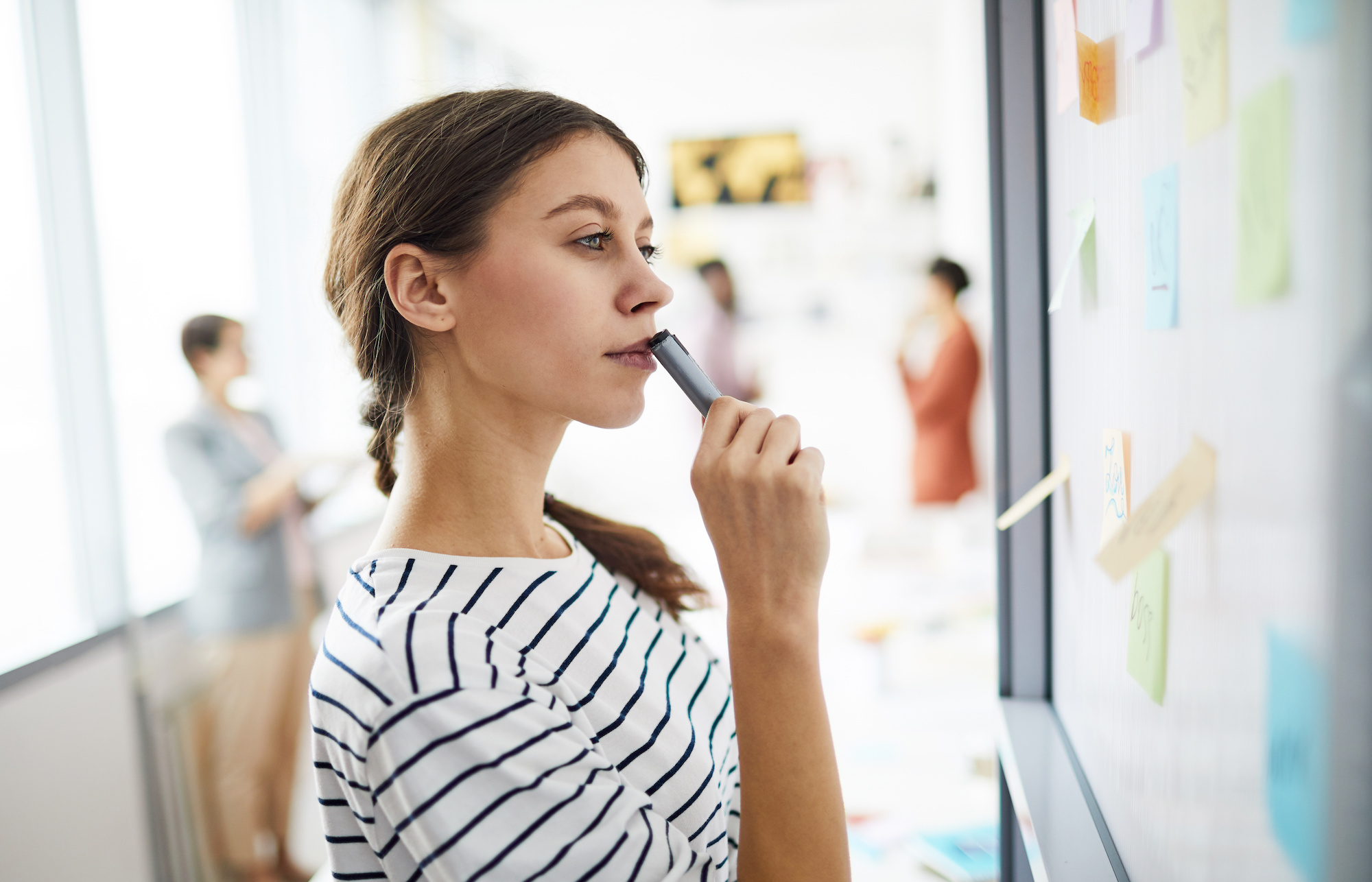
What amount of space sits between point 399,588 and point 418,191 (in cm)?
31

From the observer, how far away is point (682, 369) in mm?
715

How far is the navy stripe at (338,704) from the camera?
21.1 inches

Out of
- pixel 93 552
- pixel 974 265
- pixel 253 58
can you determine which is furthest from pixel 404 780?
pixel 974 265

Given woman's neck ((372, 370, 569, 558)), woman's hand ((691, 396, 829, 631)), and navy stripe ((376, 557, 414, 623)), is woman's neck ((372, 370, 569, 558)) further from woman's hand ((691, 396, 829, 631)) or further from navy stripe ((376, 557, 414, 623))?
woman's hand ((691, 396, 829, 631))

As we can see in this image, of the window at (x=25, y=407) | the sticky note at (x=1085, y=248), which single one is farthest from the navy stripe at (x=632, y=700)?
the window at (x=25, y=407)

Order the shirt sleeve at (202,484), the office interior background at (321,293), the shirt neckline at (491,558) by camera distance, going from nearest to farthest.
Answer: the shirt neckline at (491,558) < the office interior background at (321,293) < the shirt sleeve at (202,484)

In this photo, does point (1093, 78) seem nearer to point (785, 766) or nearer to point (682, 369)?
point (682, 369)

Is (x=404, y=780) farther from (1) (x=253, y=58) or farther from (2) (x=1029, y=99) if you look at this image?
(1) (x=253, y=58)

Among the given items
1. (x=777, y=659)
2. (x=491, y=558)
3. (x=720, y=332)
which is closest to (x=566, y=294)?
(x=491, y=558)

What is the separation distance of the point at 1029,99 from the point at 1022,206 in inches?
3.7

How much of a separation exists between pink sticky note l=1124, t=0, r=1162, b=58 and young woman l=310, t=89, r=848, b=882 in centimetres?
33

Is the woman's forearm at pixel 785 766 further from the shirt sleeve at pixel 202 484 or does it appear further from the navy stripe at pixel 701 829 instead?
the shirt sleeve at pixel 202 484

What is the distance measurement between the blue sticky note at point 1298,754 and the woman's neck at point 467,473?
0.52 metres

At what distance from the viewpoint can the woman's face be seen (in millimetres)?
665
